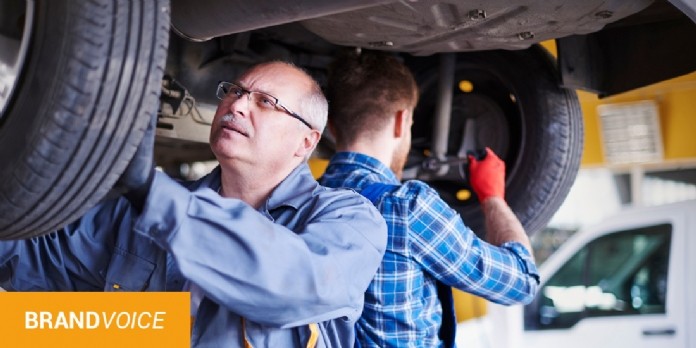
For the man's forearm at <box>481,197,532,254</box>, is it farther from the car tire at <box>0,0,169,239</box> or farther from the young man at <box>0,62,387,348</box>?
the car tire at <box>0,0,169,239</box>

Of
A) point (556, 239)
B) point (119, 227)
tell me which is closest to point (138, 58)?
point (119, 227)

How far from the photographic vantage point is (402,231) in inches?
71.2

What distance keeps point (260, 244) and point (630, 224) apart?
120 inches

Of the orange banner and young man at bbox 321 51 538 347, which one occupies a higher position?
young man at bbox 321 51 538 347

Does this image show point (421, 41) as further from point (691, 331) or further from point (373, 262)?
point (691, 331)

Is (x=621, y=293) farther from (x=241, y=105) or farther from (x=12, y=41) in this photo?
(x=12, y=41)

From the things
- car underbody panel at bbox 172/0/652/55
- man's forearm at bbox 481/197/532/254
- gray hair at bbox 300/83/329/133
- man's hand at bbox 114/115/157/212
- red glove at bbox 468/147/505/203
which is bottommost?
man's hand at bbox 114/115/157/212

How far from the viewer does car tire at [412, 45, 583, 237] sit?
2598 mm

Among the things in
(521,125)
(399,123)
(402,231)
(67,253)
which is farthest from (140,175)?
(521,125)

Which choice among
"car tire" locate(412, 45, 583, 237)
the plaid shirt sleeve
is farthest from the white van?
the plaid shirt sleeve

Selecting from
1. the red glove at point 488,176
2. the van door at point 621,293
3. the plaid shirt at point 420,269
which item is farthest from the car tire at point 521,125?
the van door at point 621,293

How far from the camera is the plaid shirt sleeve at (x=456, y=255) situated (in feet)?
5.94

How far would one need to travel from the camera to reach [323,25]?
197cm

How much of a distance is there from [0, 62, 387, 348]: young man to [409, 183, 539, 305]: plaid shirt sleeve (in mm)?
234
